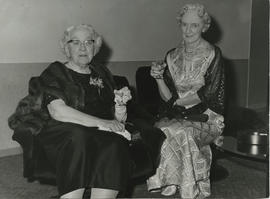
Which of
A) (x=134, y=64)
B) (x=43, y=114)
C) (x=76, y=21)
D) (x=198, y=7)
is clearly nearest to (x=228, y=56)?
(x=134, y=64)

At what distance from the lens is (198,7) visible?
3121mm

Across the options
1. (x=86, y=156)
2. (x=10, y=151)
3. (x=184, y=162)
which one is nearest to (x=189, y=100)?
(x=184, y=162)

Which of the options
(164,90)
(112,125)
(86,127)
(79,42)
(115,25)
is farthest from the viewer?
(115,25)

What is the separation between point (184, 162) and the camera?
2.91 metres

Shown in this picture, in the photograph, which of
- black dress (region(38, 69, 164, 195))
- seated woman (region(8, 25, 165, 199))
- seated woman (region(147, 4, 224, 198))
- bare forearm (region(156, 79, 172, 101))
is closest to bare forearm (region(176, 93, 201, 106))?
seated woman (region(147, 4, 224, 198))

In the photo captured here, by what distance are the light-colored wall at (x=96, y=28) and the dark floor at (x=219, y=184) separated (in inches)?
26.0

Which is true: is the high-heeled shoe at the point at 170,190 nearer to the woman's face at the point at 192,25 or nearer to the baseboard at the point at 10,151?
the woman's face at the point at 192,25

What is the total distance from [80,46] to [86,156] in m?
0.79

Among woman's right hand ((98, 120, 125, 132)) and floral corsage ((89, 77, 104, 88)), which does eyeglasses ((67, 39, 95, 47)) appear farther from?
woman's right hand ((98, 120, 125, 132))

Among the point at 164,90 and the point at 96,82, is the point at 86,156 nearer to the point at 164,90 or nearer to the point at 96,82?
the point at 96,82

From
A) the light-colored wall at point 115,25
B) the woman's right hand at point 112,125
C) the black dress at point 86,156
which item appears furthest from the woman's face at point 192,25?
the light-colored wall at point 115,25

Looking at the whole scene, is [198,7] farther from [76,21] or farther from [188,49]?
[76,21]

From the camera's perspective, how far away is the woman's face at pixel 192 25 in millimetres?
3123

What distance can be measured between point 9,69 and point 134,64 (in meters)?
1.40
